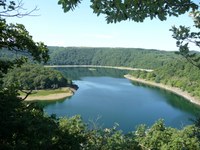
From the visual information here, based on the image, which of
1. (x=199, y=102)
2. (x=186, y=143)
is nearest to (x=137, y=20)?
A: (x=186, y=143)

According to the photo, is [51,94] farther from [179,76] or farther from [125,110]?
[179,76]

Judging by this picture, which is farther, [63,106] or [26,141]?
[63,106]

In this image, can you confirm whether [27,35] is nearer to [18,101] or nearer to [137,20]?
[18,101]

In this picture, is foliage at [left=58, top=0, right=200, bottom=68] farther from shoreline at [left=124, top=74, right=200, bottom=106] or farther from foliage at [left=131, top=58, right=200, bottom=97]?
foliage at [left=131, top=58, right=200, bottom=97]

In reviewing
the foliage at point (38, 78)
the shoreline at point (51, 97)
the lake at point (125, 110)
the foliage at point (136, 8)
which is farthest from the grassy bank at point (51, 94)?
the foliage at point (136, 8)

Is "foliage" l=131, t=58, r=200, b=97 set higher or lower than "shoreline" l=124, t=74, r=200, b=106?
higher

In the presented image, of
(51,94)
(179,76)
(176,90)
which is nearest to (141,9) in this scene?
(51,94)

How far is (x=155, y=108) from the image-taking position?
73.6 metres

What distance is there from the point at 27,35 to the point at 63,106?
215ft

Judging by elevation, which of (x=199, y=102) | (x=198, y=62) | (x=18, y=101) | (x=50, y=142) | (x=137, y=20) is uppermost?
(x=137, y=20)

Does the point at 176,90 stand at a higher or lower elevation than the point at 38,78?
lower

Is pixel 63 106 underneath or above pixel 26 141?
underneath

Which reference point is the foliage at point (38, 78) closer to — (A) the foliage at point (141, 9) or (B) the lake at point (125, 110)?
(B) the lake at point (125, 110)

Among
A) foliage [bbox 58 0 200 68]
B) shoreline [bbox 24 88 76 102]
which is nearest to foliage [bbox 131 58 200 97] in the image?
shoreline [bbox 24 88 76 102]
